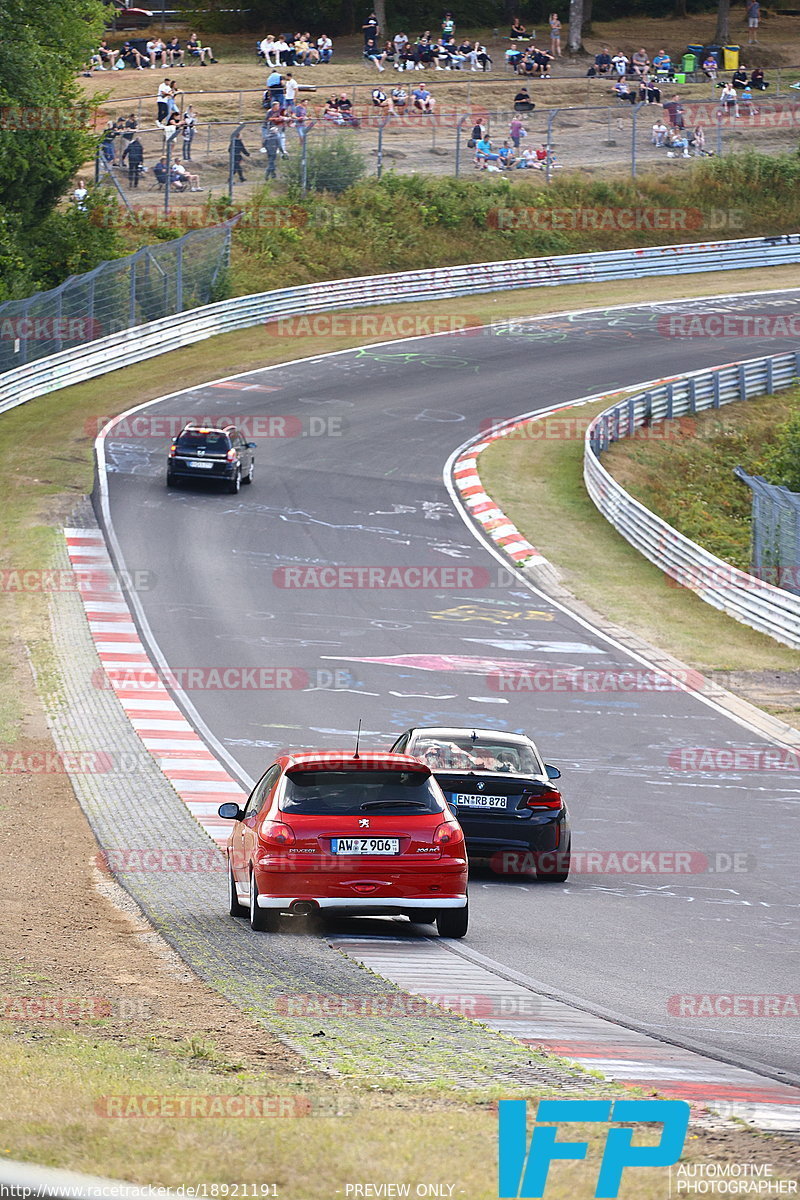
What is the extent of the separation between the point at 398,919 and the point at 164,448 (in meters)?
28.1

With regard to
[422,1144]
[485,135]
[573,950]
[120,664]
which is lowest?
[120,664]

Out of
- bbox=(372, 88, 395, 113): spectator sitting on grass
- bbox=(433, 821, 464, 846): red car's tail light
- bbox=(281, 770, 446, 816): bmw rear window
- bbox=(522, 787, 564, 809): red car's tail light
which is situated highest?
bbox=(372, 88, 395, 113): spectator sitting on grass

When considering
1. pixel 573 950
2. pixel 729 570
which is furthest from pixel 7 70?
pixel 573 950

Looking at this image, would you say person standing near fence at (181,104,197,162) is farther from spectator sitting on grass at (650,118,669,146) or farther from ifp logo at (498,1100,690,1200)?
ifp logo at (498,1100,690,1200)

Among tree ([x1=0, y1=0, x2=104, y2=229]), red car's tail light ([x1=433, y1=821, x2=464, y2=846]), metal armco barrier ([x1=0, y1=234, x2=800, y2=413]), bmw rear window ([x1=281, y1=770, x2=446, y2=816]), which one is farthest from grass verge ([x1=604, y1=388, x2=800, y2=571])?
red car's tail light ([x1=433, y1=821, x2=464, y2=846])

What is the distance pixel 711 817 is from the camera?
16.8 metres

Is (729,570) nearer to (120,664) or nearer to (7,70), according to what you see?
(120,664)

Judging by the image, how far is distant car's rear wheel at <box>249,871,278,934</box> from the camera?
37.3 feet

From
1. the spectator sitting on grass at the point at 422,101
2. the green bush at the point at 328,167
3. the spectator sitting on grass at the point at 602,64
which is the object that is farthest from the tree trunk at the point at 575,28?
the green bush at the point at 328,167

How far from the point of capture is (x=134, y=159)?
57.1m

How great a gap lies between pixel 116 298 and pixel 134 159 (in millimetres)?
11684

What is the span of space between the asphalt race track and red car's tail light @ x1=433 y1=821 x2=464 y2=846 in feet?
2.41

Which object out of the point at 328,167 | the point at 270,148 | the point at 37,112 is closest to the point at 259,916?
the point at 37,112

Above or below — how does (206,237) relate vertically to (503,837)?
above
